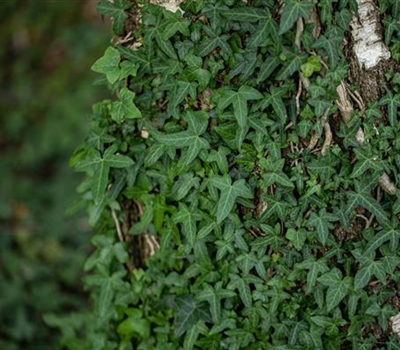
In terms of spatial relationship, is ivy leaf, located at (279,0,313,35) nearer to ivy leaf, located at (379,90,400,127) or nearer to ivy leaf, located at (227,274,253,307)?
ivy leaf, located at (379,90,400,127)

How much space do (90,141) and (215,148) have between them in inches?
18.9

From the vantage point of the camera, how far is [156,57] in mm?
2049

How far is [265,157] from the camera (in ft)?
6.54

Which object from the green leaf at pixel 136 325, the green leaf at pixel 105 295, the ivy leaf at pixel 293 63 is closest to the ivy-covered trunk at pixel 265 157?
the ivy leaf at pixel 293 63

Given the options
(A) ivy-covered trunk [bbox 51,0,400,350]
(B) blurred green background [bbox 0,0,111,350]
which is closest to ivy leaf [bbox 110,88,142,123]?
(A) ivy-covered trunk [bbox 51,0,400,350]

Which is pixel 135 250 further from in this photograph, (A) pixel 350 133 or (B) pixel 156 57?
(A) pixel 350 133

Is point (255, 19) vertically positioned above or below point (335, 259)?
above

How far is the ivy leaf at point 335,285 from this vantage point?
2010 mm

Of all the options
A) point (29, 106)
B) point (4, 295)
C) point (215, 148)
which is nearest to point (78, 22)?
point (29, 106)

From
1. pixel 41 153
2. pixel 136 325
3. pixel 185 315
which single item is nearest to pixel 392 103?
pixel 185 315

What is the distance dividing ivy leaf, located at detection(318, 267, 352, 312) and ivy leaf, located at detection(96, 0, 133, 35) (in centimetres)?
102

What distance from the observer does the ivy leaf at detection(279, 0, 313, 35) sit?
1.79 meters

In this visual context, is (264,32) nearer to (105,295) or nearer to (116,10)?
(116,10)

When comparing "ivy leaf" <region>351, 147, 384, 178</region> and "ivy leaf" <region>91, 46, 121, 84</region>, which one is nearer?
"ivy leaf" <region>351, 147, 384, 178</region>
